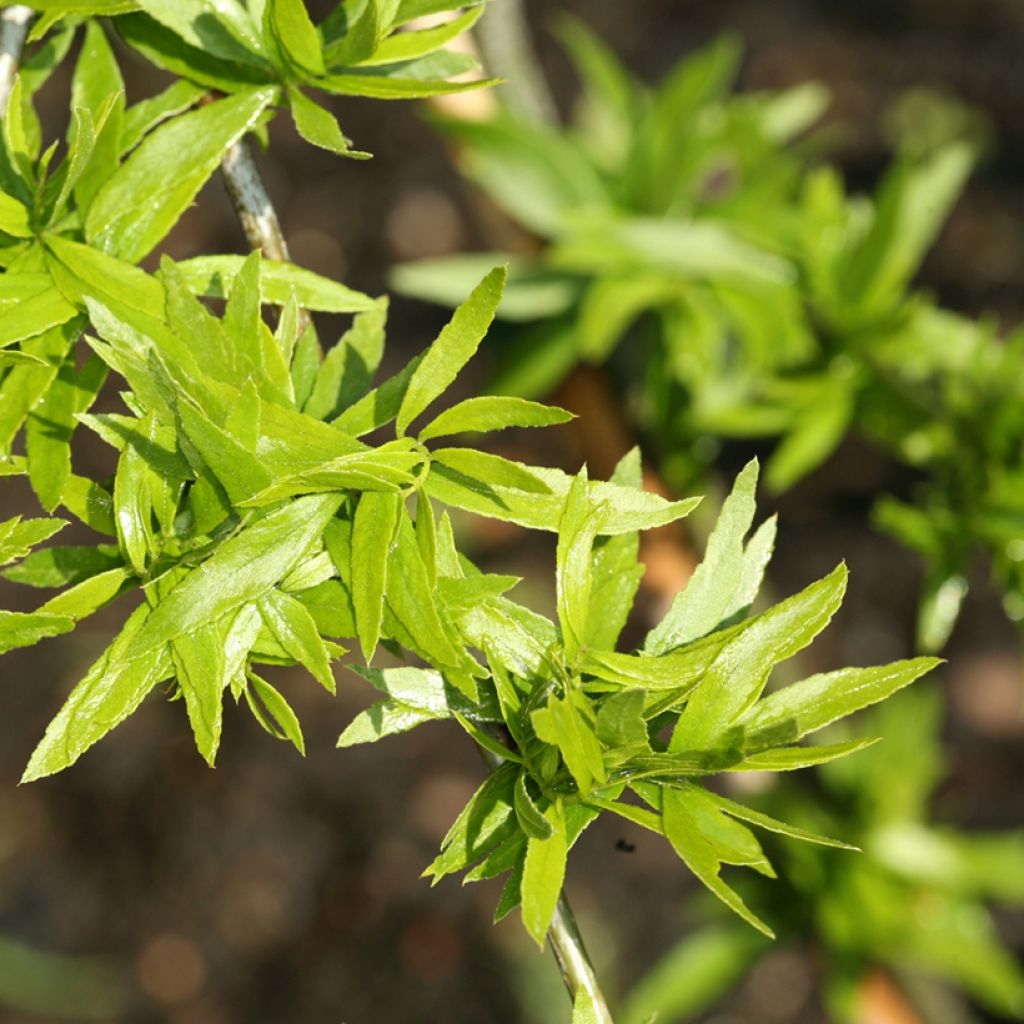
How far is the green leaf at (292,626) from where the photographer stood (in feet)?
1.42

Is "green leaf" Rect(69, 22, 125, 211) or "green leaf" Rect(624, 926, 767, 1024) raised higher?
"green leaf" Rect(69, 22, 125, 211)

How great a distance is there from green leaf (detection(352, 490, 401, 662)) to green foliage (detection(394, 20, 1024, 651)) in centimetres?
71

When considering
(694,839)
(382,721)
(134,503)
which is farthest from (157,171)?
(694,839)

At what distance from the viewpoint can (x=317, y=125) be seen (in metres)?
0.48

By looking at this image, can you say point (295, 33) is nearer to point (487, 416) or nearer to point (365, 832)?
point (487, 416)

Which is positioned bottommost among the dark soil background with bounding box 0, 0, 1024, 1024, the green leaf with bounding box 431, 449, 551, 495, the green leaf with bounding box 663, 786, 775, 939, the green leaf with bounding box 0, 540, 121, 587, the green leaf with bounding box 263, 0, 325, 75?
the dark soil background with bounding box 0, 0, 1024, 1024

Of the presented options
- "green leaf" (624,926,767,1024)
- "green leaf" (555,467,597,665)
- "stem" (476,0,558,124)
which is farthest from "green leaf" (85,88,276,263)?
"green leaf" (624,926,767,1024)

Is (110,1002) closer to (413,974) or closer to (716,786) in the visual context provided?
(413,974)

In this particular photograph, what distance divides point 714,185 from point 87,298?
207 cm

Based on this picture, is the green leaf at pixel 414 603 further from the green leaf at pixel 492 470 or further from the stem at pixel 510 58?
the stem at pixel 510 58

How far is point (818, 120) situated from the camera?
2.37m

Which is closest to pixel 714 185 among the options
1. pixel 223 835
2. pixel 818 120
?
pixel 818 120

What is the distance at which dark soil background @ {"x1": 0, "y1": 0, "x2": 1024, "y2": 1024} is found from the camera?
2020mm

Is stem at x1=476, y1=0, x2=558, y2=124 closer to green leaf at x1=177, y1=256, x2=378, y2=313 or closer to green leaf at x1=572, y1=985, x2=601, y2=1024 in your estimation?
green leaf at x1=177, y1=256, x2=378, y2=313
